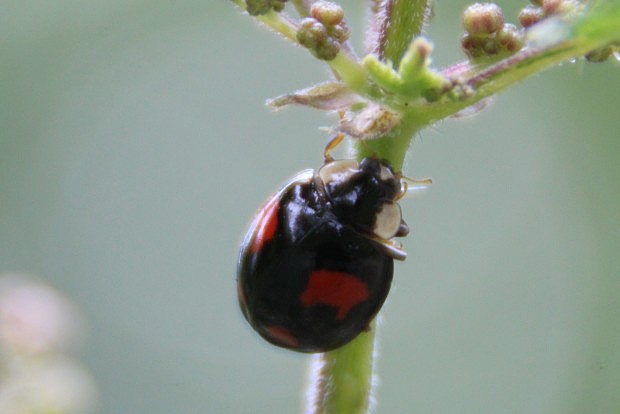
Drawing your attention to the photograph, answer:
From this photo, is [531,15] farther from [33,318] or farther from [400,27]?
[33,318]

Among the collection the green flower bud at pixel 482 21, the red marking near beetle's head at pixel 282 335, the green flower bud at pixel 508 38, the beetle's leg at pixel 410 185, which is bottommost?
the red marking near beetle's head at pixel 282 335

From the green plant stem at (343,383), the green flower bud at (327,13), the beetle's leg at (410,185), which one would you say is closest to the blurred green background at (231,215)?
the beetle's leg at (410,185)

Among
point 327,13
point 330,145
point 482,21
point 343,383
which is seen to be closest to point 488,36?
point 482,21

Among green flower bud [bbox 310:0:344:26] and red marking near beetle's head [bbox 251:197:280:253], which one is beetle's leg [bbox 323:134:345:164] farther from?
green flower bud [bbox 310:0:344:26]

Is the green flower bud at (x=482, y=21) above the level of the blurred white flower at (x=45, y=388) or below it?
above

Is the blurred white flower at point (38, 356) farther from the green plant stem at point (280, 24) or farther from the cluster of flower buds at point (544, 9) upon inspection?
the cluster of flower buds at point (544, 9)

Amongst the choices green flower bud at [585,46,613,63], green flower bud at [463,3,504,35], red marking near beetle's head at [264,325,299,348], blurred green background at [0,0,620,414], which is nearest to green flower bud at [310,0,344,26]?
green flower bud at [463,3,504,35]

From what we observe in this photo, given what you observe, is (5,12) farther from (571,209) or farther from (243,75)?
(571,209)
